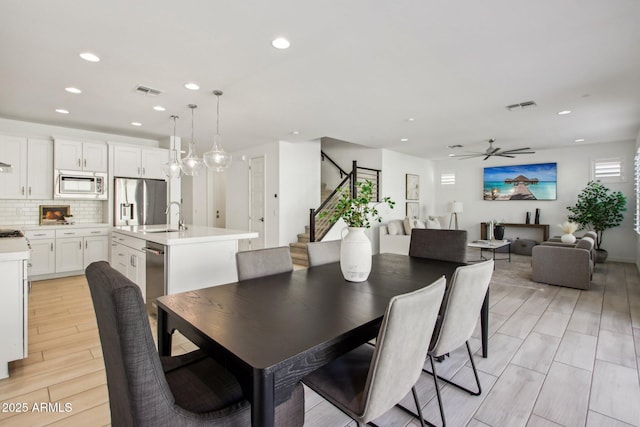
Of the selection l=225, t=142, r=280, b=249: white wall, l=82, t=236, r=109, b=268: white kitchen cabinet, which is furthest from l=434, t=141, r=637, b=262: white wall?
l=82, t=236, r=109, b=268: white kitchen cabinet

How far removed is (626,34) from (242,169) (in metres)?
6.54

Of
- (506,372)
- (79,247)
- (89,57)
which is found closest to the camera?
(506,372)

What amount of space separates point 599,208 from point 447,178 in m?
3.66

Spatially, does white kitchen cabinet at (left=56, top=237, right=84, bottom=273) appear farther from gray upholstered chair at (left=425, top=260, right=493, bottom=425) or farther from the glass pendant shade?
gray upholstered chair at (left=425, top=260, right=493, bottom=425)

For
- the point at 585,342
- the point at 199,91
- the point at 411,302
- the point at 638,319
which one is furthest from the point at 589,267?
the point at 199,91

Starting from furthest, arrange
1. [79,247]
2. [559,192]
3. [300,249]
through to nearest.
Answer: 1. [559,192]
2. [300,249]
3. [79,247]

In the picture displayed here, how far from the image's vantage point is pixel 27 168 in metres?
4.78

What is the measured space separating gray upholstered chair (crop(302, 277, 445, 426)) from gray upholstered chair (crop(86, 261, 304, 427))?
0.73 feet

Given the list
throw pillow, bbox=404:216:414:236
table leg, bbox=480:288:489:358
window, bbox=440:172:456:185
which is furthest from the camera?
window, bbox=440:172:456:185

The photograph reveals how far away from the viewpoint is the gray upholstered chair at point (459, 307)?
5.21ft

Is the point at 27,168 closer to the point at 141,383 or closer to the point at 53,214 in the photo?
the point at 53,214

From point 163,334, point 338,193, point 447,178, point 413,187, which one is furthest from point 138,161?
point 447,178

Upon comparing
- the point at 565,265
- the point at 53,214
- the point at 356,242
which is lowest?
the point at 565,265

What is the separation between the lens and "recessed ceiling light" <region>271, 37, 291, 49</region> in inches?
97.3
